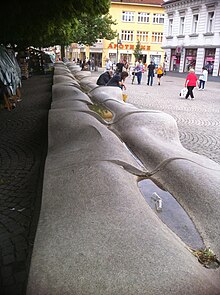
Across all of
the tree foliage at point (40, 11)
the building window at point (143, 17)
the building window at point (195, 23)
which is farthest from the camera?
the building window at point (143, 17)

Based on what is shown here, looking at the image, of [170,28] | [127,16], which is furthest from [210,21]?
[127,16]

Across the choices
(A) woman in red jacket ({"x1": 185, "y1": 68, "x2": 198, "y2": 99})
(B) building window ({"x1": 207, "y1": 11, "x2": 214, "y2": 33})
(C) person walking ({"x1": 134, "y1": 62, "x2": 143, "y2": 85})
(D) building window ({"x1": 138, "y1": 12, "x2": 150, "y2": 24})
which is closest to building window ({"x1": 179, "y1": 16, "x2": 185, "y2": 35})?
(B) building window ({"x1": 207, "y1": 11, "x2": 214, "y2": 33})

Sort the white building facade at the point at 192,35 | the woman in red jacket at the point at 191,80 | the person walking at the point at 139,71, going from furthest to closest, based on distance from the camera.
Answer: the white building facade at the point at 192,35, the person walking at the point at 139,71, the woman in red jacket at the point at 191,80

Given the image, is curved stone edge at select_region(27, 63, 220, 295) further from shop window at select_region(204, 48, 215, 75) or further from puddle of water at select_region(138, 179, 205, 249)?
shop window at select_region(204, 48, 215, 75)

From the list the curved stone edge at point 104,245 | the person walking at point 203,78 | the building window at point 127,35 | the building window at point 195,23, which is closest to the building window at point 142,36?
the building window at point 127,35

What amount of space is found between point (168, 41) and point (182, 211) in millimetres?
43194

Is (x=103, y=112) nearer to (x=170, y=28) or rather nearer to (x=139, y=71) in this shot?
(x=139, y=71)

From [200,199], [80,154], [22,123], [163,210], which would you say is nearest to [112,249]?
[163,210]

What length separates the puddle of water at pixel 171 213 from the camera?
2.86 meters

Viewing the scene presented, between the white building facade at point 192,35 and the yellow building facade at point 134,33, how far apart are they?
70.9 feet

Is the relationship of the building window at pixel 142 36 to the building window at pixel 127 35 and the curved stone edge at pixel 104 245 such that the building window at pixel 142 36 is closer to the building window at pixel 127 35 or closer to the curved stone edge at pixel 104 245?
the building window at pixel 127 35

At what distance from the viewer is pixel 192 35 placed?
37.5 meters

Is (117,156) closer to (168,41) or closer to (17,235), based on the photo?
(17,235)

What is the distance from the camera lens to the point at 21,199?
448 centimetres
